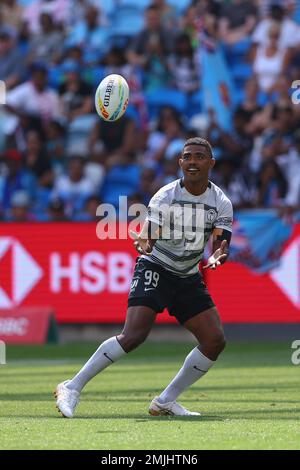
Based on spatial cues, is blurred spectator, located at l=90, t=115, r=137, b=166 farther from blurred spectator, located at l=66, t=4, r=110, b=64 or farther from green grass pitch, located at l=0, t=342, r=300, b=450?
green grass pitch, located at l=0, t=342, r=300, b=450

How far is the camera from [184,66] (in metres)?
25.8

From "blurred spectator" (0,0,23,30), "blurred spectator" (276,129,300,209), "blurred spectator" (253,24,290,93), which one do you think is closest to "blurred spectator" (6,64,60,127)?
"blurred spectator" (0,0,23,30)

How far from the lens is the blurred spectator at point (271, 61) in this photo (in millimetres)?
24891

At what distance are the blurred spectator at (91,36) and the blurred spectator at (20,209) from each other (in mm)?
4722

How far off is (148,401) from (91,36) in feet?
56.0

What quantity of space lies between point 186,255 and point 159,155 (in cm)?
1335

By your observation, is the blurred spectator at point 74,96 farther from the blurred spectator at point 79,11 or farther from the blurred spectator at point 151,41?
the blurred spectator at point 79,11

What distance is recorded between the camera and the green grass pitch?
8.70 meters

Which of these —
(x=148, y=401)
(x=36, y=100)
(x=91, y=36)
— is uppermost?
(x=91, y=36)

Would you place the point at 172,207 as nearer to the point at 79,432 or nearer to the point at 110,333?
the point at 79,432

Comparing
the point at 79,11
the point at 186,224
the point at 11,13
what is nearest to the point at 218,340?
the point at 186,224

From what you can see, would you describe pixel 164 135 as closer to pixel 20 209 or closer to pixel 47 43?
pixel 20 209

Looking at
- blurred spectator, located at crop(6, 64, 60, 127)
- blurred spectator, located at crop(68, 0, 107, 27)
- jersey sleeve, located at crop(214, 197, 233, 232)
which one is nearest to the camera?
jersey sleeve, located at crop(214, 197, 233, 232)

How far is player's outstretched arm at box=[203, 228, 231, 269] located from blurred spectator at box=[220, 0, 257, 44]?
15.5 meters
